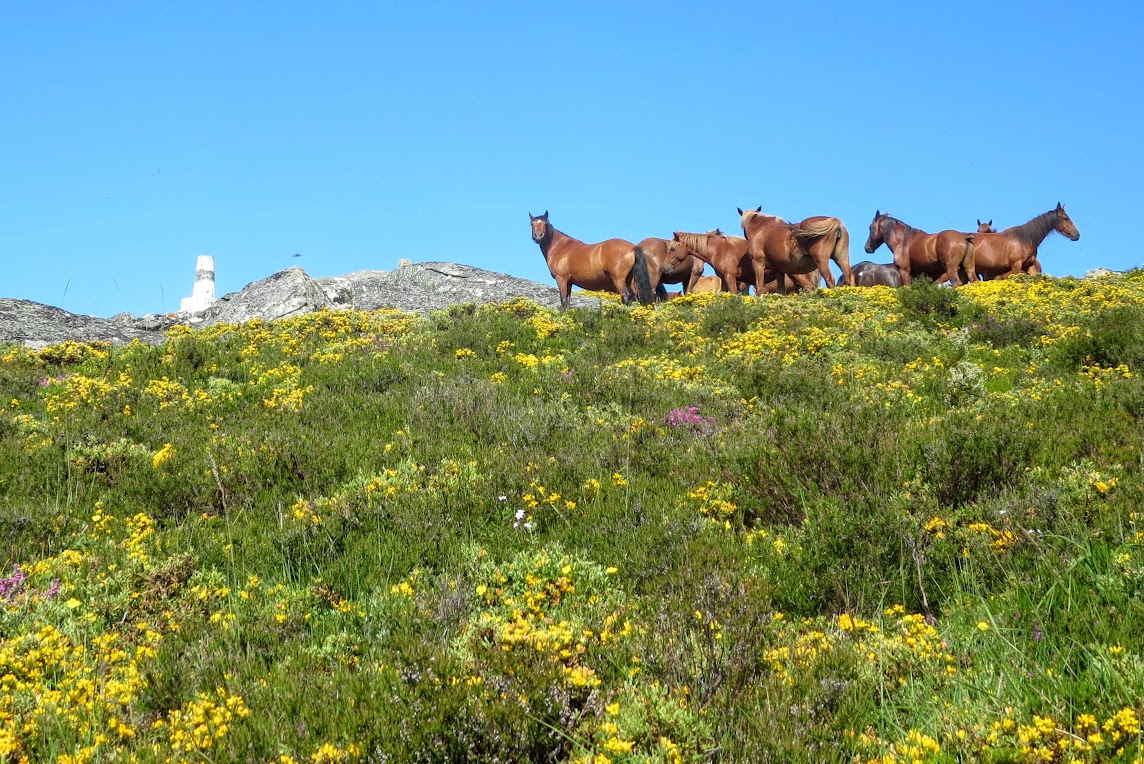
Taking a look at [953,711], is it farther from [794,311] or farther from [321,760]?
[794,311]

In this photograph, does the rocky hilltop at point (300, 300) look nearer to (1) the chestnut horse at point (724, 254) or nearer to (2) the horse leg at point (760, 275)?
(1) the chestnut horse at point (724, 254)

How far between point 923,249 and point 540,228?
11215mm

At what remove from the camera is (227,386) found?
10.7 meters

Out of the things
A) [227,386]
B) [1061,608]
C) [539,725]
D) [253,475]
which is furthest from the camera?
[227,386]

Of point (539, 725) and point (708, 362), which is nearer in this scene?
point (539, 725)

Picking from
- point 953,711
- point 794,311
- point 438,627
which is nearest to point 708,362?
point 794,311

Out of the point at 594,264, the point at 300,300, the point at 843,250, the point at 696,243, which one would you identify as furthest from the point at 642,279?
the point at 300,300

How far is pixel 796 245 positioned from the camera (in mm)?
21922

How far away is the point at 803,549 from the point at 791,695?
164 centimetres

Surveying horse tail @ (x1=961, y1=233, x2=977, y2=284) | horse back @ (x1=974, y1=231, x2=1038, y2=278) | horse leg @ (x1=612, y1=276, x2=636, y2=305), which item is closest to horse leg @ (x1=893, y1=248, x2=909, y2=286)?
horse tail @ (x1=961, y1=233, x2=977, y2=284)

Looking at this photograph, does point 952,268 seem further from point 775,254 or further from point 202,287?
point 202,287

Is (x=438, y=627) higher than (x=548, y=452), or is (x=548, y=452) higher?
(x=548, y=452)

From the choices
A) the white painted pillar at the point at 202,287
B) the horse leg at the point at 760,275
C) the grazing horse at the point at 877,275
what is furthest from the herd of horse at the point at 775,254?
the white painted pillar at the point at 202,287

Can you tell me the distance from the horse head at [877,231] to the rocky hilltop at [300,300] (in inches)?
357
